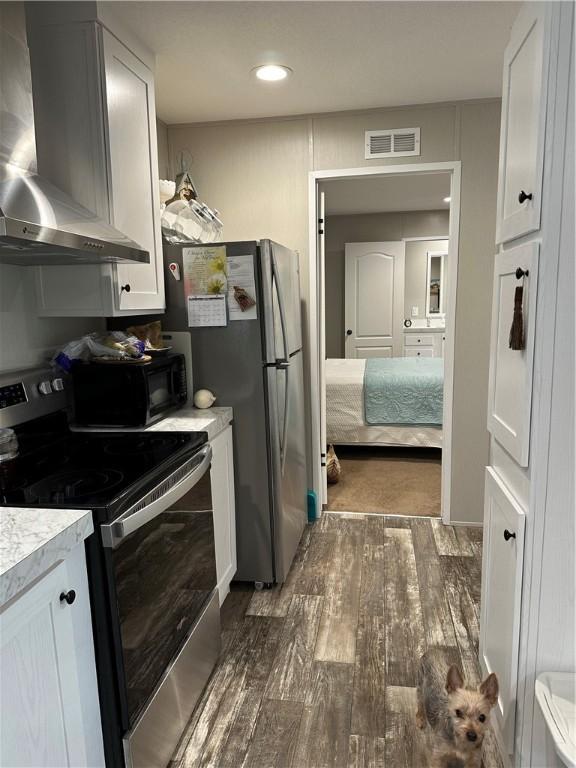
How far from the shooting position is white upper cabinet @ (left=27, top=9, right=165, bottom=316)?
1885 mm

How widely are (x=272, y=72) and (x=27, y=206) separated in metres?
1.56

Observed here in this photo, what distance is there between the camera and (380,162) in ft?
10.2

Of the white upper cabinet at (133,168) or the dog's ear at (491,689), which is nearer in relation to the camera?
the dog's ear at (491,689)

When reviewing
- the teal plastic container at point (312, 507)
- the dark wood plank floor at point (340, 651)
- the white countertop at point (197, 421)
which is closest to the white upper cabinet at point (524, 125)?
the white countertop at point (197, 421)

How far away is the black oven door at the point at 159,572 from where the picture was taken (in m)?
1.39

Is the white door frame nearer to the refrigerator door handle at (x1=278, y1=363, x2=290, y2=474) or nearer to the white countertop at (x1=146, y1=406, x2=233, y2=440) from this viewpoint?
the refrigerator door handle at (x1=278, y1=363, x2=290, y2=474)

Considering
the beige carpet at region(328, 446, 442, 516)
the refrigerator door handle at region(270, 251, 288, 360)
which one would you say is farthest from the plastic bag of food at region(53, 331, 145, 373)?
the beige carpet at region(328, 446, 442, 516)

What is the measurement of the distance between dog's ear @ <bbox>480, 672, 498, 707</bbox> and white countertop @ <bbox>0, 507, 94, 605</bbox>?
3.73 feet

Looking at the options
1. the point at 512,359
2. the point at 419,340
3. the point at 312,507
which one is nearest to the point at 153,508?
the point at 512,359

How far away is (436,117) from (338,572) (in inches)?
102

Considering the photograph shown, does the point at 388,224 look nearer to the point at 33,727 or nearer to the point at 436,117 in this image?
the point at 436,117

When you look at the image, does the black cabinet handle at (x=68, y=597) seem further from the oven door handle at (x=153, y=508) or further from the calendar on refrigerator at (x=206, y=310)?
the calendar on refrigerator at (x=206, y=310)

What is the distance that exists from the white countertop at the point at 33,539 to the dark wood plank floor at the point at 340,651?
975 millimetres

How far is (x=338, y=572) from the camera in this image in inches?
111
